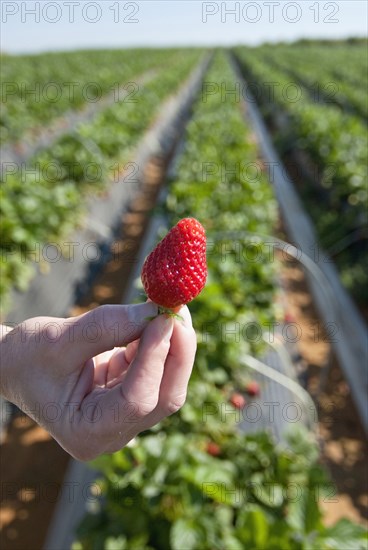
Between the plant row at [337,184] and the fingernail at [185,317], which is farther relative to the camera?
the plant row at [337,184]

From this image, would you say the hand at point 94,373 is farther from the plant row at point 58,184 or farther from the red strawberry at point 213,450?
the plant row at point 58,184

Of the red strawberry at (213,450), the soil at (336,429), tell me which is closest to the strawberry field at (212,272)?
the red strawberry at (213,450)

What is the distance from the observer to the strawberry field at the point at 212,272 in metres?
2.12

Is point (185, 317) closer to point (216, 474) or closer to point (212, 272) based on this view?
point (216, 474)

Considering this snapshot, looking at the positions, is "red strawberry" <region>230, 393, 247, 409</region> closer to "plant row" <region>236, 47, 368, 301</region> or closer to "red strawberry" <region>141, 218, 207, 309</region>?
"red strawberry" <region>141, 218, 207, 309</region>

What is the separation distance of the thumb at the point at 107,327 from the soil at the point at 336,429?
2268 mm

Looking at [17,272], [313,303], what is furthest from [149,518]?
[313,303]

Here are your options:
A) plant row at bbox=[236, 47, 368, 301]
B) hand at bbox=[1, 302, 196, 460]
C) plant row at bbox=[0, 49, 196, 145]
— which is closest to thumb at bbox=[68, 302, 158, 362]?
hand at bbox=[1, 302, 196, 460]

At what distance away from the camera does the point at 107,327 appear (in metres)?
1.22

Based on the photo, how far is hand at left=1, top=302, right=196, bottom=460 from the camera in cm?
122

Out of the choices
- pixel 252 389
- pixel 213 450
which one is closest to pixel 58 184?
pixel 252 389

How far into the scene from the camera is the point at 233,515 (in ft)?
7.57

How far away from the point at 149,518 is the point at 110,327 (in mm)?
1352

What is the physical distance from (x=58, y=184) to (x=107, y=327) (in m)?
5.77
